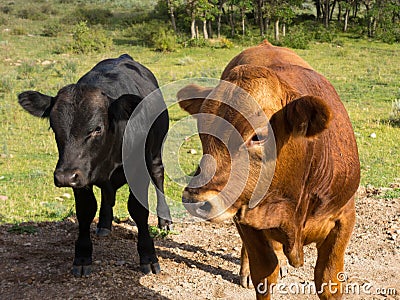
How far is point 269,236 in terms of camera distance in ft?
11.4

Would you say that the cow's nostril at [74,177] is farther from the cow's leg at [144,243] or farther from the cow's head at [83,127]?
the cow's leg at [144,243]

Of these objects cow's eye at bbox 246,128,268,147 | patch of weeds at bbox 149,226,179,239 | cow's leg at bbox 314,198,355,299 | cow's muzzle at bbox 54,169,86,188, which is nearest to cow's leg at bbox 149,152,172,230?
patch of weeds at bbox 149,226,179,239

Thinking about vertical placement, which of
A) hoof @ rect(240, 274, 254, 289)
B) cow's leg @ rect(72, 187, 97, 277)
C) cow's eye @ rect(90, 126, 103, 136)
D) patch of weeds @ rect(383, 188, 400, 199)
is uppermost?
cow's eye @ rect(90, 126, 103, 136)

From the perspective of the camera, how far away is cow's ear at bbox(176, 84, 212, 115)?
3240mm

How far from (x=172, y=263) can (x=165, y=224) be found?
0.95 meters

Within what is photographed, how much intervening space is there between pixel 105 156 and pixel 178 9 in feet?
96.7

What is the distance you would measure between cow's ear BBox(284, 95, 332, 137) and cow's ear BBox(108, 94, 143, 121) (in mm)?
2209

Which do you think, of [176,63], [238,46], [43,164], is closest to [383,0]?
[238,46]

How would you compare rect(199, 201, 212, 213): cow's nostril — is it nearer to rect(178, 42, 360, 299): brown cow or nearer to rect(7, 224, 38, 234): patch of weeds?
rect(178, 42, 360, 299): brown cow

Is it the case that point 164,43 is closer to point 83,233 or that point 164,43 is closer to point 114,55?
point 114,55

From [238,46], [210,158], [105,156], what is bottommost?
[238,46]

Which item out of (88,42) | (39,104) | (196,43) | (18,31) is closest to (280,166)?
(39,104)

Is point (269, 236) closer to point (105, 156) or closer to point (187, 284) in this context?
point (187, 284)

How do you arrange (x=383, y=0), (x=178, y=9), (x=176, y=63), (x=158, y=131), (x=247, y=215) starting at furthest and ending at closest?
(x=383, y=0)
(x=178, y=9)
(x=176, y=63)
(x=158, y=131)
(x=247, y=215)
